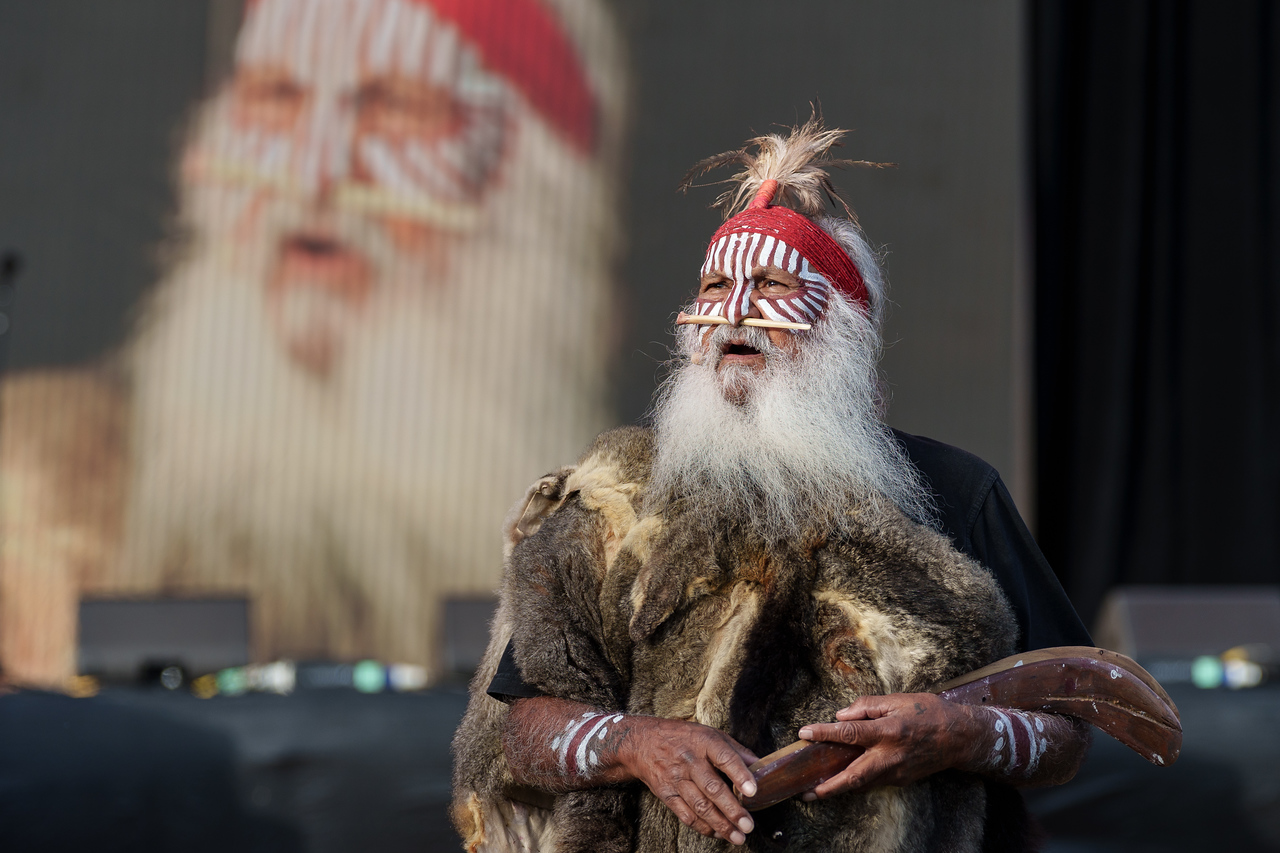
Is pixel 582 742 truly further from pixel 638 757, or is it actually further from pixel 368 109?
pixel 368 109

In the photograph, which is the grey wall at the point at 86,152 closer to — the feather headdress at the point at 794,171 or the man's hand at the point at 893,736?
the feather headdress at the point at 794,171

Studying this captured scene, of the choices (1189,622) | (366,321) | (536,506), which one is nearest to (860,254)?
(536,506)

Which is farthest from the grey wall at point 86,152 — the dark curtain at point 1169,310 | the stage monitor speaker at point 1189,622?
the stage monitor speaker at point 1189,622

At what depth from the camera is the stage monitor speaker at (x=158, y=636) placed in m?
3.32

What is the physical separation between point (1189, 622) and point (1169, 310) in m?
2.20

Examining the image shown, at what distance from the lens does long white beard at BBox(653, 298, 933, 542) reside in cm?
138

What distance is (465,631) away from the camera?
3830 millimetres

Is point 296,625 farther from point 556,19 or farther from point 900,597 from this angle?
point 900,597

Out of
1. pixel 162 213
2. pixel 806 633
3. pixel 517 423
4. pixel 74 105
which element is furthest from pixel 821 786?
pixel 74 105

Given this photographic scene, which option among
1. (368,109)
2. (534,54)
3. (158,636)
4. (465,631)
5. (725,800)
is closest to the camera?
(725,800)

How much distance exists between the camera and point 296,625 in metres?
5.43

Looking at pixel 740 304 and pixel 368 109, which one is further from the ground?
pixel 368 109

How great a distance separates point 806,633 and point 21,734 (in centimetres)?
181

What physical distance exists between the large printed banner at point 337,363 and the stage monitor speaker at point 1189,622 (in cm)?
267
